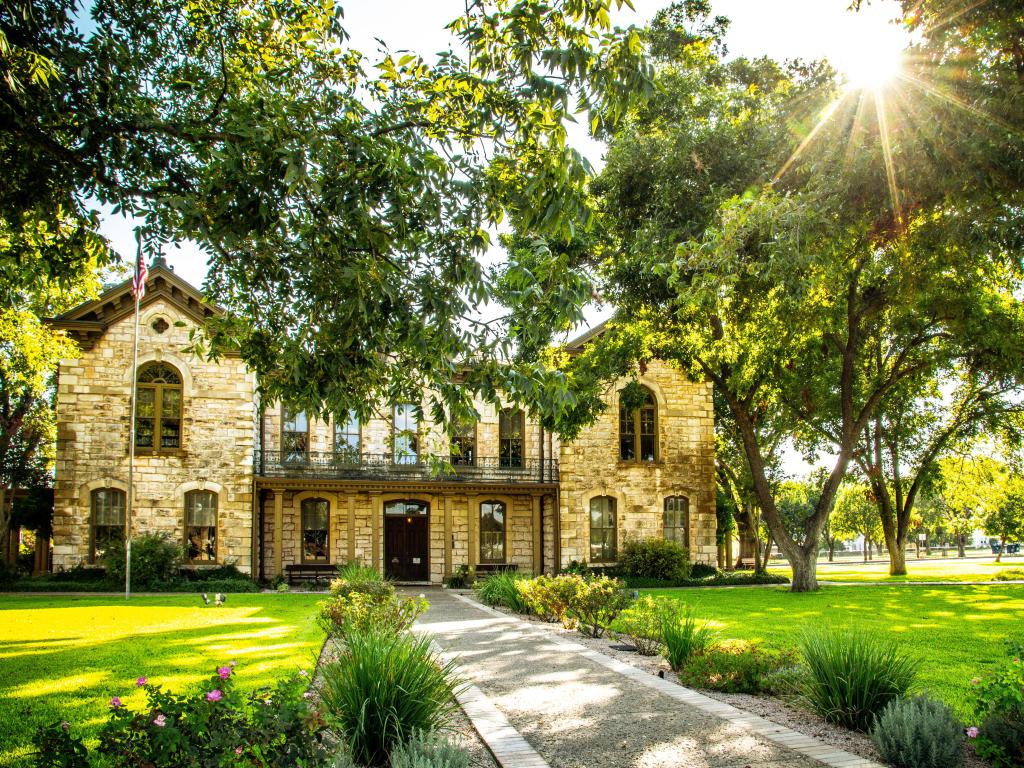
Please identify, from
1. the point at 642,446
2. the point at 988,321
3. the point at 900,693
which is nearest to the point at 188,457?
the point at 642,446

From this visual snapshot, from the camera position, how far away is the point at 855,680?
633 centimetres

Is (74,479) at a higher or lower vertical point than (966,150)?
lower

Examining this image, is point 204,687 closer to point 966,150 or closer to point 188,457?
point 966,150

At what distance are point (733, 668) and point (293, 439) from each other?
20.0 metres

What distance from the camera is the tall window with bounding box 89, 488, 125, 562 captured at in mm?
22391

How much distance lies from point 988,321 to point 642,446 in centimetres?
1137

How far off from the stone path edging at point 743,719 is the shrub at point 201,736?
1797 millimetres

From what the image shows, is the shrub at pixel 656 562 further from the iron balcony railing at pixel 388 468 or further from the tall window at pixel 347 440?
the tall window at pixel 347 440

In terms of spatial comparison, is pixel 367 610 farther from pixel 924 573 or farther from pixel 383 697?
pixel 924 573

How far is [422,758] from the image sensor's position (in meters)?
4.53

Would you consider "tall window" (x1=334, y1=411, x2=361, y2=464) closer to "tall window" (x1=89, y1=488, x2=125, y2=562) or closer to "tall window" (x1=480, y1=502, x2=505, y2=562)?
"tall window" (x1=480, y1=502, x2=505, y2=562)

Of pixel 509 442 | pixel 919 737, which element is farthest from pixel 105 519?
pixel 919 737

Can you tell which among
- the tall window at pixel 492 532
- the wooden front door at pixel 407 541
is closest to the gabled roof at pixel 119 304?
the wooden front door at pixel 407 541

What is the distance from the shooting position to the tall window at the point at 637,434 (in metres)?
A: 27.4
